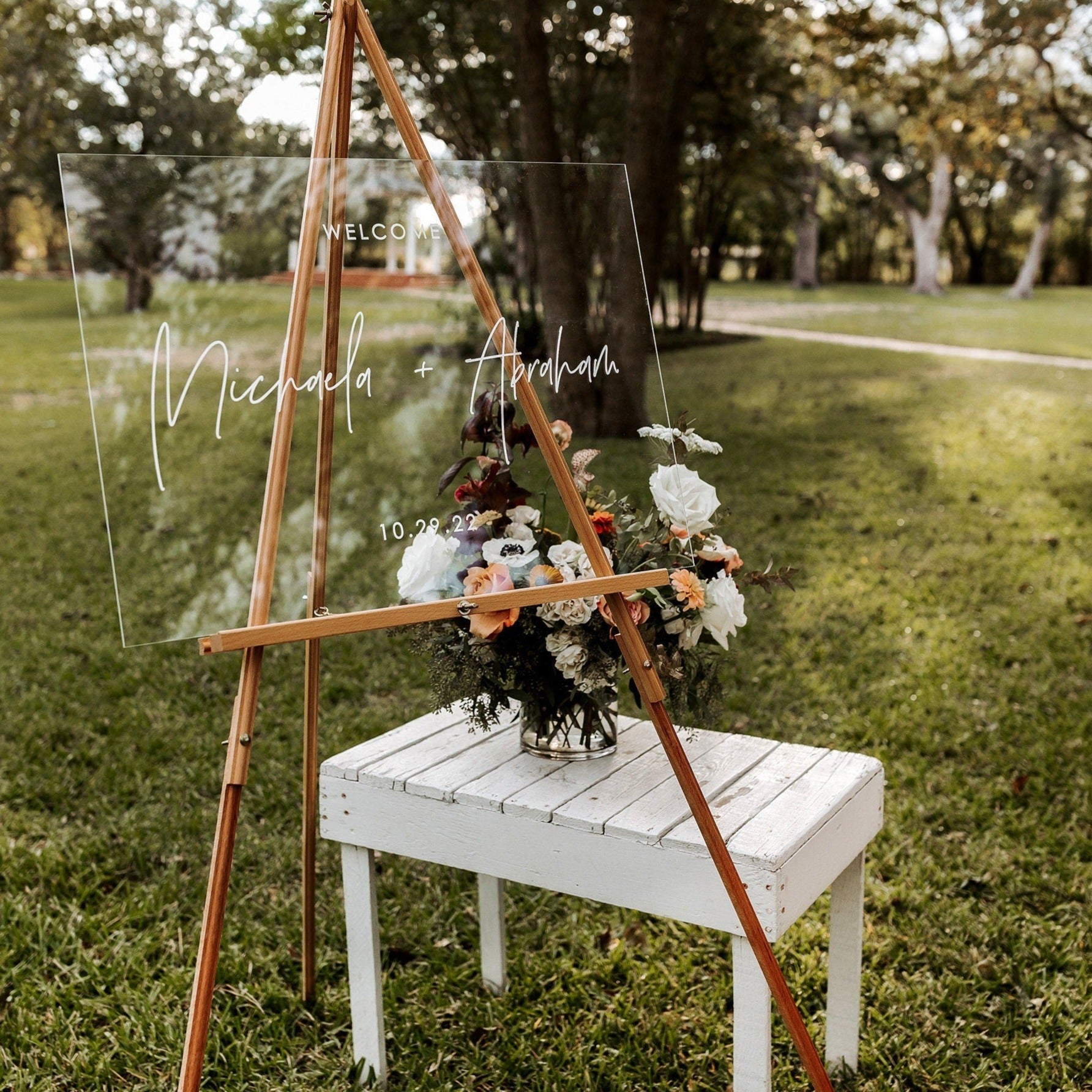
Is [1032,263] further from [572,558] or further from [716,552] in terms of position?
[572,558]

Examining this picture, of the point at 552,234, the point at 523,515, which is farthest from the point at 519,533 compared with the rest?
the point at 552,234

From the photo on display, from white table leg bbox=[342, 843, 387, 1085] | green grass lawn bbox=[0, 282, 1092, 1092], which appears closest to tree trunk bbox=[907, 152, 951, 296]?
green grass lawn bbox=[0, 282, 1092, 1092]

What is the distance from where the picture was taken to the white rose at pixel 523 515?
2.06 meters

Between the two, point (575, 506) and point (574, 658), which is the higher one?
point (575, 506)

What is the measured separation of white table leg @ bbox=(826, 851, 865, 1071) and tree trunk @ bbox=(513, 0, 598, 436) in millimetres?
1041

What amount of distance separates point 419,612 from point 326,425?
47 cm

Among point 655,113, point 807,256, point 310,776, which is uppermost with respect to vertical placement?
point 655,113

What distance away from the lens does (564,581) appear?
1.92m

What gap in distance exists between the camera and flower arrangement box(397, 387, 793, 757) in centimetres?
195

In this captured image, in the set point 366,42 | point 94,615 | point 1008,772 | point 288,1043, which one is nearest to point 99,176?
point 366,42

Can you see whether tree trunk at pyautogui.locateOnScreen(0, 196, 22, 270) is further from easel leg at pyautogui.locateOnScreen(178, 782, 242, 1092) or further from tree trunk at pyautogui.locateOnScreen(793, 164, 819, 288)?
tree trunk at pyautogui.locateOnScreen(793, 164, 819, 288)

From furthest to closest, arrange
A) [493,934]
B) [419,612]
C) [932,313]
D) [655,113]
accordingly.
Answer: [932,313] < [655,113] < [493,934] < [419,612]

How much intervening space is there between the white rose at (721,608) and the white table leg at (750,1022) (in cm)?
51

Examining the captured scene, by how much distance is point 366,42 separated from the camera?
1.84 metres
